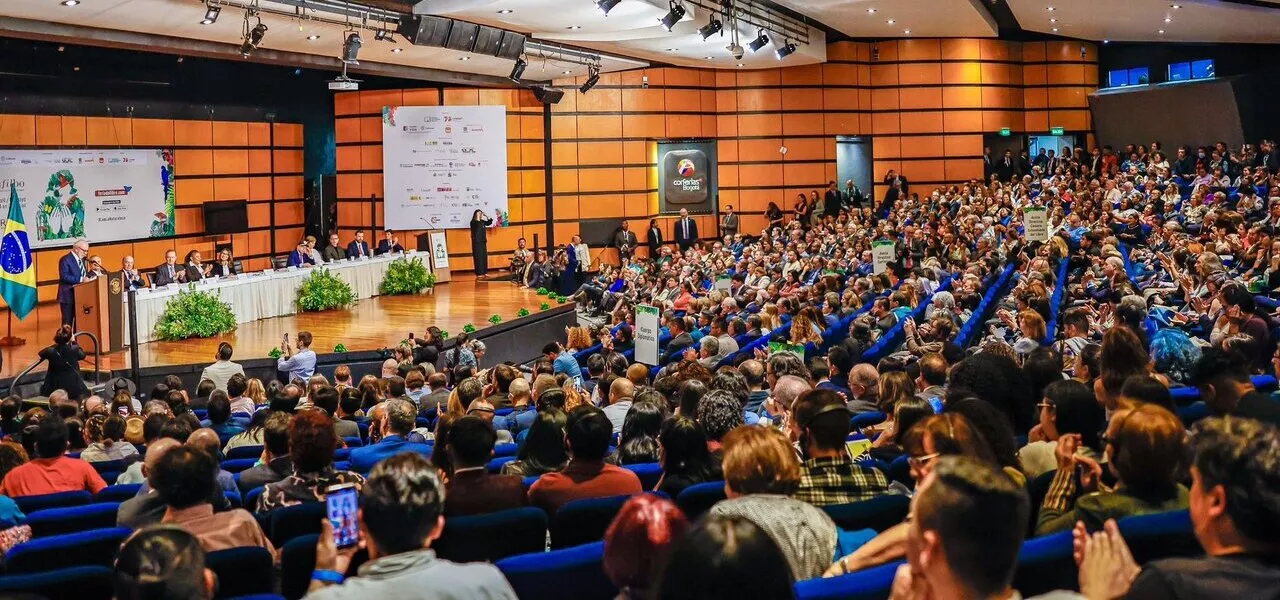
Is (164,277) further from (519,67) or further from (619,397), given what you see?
(619,397)

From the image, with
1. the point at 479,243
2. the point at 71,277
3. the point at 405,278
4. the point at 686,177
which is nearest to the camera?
the point at 71,277

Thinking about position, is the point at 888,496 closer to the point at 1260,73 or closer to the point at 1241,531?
the point at 1241,531

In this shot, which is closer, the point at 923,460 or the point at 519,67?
the point at 923,460

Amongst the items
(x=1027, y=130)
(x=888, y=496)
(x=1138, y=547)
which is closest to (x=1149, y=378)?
(x=888, y=496)

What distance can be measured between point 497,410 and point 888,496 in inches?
152

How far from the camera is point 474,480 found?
3602mm

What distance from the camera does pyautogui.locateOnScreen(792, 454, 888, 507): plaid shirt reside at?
323 centimetres

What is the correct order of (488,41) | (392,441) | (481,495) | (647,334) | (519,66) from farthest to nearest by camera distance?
(519,66) → (488,41) → (647,334) → (392,441) → (481,495)

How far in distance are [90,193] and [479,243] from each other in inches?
233

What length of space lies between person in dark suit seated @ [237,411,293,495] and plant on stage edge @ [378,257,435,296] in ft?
41.4

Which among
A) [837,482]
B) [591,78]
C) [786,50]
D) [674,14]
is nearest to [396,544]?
[837,482]

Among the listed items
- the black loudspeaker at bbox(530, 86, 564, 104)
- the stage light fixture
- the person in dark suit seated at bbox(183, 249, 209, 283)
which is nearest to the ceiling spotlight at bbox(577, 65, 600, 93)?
the black loudspeaker at bbox(530, 86, 564, 104)

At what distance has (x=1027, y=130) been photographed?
23.2 metres

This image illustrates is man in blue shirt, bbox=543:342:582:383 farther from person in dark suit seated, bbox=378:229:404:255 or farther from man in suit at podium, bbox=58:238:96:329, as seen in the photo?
person in dark suit seated, bbox=378:229:404:255
